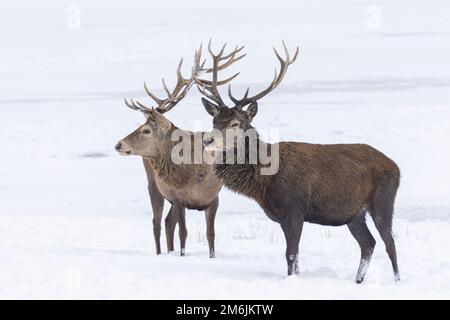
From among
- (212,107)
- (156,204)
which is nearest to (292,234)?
(212,107)

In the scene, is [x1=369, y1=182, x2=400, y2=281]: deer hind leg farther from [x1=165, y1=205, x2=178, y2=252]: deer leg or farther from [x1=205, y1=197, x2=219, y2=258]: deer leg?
[x1=165, y1=205, x2=178, y2=252]: deer leg

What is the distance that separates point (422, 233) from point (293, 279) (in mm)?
4907

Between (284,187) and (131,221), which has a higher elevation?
(284,187)

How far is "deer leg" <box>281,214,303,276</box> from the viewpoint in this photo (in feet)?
29.3

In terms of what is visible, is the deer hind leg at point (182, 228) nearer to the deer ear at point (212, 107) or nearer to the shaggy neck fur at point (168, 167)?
the shaggy neck fur at point (168, 167)

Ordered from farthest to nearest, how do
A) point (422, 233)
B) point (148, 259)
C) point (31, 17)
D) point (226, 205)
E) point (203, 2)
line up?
point (203, 2) < point (31, 17) < point (226, 205) < point (422, 233) < point (148, 259)

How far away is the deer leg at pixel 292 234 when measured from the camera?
29.3 ft

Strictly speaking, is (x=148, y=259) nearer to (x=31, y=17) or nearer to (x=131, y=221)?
(x=131, y=221)

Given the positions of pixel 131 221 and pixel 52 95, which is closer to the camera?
pixel 131 221

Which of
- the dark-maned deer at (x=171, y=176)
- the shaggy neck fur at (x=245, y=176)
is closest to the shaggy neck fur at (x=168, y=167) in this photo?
the dark-maned deer at (x=171, y=176)

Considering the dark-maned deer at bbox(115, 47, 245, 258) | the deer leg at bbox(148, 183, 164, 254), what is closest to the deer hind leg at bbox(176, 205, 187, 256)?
the dark-maned deer at bbox(115, 47, 245, 258)

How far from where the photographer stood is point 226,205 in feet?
52.3

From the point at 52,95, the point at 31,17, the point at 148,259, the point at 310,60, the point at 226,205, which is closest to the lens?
the point at 148,259
